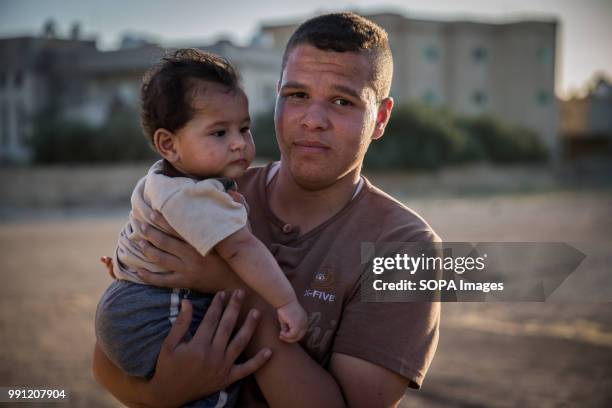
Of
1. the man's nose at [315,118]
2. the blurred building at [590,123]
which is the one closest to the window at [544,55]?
the blurred building at [590,123]

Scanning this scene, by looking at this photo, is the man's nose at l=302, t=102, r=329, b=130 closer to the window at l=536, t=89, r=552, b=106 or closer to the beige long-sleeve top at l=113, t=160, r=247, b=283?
the beige long-sleeve top at l=113, t=160, r=247, b=283

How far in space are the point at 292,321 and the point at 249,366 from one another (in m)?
0.20

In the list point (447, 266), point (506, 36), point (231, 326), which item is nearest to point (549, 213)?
point (447, 266)

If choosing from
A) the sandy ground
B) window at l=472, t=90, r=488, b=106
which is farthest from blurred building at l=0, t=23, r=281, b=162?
window at l=472, t=90, r=488, b=106

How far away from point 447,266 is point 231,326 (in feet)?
4.62

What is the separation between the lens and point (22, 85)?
2953 cm

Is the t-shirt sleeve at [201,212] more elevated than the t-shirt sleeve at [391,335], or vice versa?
the t-shirt sleeve at [201,212]

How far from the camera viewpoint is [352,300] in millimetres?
2377

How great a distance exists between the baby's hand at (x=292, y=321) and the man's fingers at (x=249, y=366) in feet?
0.25

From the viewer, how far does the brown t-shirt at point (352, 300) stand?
229 centimetres

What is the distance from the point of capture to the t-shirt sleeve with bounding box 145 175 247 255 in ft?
7.14

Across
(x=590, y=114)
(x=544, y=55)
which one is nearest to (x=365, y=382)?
(x=544, y=55)

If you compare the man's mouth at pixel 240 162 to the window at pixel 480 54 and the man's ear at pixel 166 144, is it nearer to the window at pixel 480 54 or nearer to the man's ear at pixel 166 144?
the man's ear at pixel 166 144

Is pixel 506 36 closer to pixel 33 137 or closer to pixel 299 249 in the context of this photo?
pixel 33 137
